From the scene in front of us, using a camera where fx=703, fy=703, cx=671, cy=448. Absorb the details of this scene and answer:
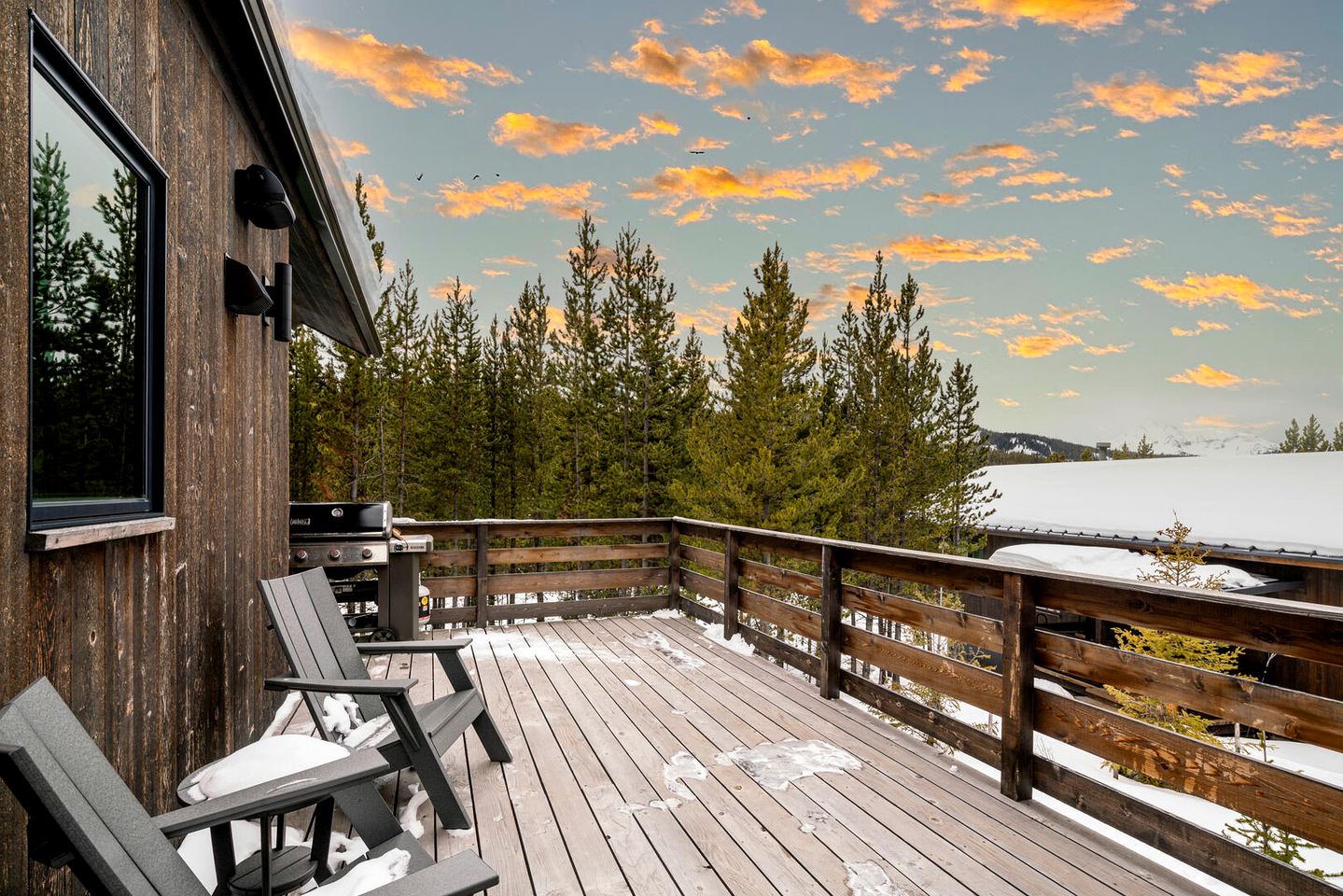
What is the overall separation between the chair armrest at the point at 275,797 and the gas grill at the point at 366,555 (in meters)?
3.07

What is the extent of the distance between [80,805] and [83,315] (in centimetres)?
112

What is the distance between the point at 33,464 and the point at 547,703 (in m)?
2.92

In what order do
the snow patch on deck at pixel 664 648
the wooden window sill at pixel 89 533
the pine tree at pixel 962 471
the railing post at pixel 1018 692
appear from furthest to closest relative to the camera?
the pine tree at pixel 962 471
the snow patch on deck at pixel 664 648
the railing post at pixel 1018 692
the wooden window sill at pixel 89 533

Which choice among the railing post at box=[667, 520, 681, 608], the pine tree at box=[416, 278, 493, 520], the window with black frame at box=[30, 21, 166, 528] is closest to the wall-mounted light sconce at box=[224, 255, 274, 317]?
the window with black frame at box=[30, 21, 166, 528]

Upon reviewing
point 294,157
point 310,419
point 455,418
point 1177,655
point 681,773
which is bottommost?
point 1177,655

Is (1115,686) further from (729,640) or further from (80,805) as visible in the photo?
(729,640)

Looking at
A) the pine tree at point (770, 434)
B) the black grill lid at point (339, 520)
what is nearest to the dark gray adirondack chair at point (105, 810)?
the black grill lid at point (339, 520)

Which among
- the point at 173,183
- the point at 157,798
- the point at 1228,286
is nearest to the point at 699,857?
the point at 157,798

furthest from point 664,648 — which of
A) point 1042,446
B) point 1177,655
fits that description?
point 1042,446

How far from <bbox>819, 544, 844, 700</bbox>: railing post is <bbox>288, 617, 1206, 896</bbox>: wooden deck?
4.9 inches

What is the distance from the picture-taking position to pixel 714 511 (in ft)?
54.7

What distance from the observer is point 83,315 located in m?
1.63

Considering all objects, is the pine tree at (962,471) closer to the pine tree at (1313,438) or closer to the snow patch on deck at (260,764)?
the snow patch on deck at (260,764)

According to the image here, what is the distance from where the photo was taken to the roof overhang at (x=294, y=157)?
2.38m
